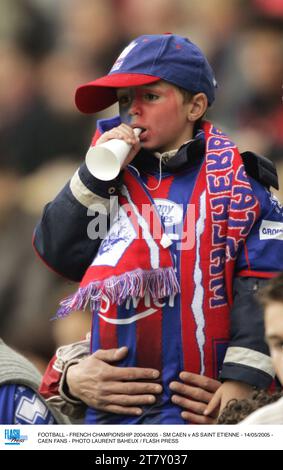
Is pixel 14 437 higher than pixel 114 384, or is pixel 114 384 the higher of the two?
pixel 114 384

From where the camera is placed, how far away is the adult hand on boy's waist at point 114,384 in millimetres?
2121

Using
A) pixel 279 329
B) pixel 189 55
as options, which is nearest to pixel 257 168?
pixel 189 55

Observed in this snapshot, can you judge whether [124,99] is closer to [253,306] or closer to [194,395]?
[253,306]

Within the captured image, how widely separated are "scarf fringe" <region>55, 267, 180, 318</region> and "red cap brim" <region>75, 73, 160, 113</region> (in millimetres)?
419

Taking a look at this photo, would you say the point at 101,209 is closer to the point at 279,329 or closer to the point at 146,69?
the point at 146,69

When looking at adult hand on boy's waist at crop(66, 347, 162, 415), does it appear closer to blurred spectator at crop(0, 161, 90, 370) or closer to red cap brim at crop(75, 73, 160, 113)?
red cap brim at crop(75, 73, 160, 113)

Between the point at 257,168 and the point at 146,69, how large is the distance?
33cm

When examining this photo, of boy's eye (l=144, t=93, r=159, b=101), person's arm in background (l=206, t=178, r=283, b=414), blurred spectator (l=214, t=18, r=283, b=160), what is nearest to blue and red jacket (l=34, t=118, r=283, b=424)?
person's arm in background (l=206, t=178, r=283, b=414)

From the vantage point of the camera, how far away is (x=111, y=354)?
214 centimetres

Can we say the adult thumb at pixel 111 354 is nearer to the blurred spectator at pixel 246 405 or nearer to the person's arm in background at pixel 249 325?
the person's arm in background at pixel 249 325

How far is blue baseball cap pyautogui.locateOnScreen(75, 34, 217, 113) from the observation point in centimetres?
220

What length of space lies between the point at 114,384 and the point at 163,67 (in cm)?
70

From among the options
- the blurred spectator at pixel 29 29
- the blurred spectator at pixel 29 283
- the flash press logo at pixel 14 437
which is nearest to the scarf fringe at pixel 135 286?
the flash press logo at pixel 14 437

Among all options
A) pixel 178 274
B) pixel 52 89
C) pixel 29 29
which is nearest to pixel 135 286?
pixel 178 274
